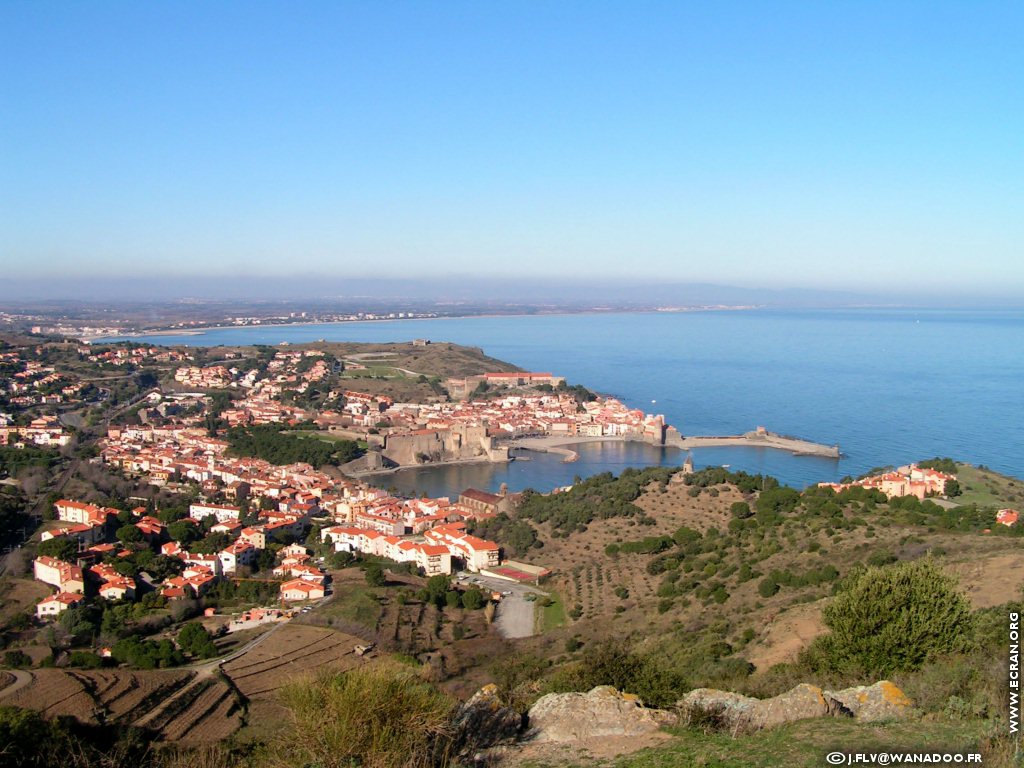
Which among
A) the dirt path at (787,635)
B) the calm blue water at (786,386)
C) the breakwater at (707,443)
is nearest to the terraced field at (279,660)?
the dirt path at (787,635)

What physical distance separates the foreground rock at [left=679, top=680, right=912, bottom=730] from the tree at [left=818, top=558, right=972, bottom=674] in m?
0.85

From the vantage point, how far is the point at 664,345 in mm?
70938

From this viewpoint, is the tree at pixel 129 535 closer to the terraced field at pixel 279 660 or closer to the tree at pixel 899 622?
the terraced field at pixel 279 660

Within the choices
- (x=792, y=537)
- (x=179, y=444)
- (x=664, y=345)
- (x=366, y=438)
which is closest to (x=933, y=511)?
(x=792, y=537)

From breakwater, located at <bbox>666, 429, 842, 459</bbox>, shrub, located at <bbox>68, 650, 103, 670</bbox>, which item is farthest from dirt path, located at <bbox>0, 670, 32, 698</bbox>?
breakwater, located at <bbox>666, 429, 842, 459</bbox>

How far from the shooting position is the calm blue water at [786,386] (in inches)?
1037

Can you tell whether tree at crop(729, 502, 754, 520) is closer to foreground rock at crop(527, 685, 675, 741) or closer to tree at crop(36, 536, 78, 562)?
foreground rock at crop(527, 685, 675, 741)

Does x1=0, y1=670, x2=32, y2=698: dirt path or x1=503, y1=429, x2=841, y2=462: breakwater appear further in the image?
x1=503, y1=429, x2=841, y2=462: breakwater

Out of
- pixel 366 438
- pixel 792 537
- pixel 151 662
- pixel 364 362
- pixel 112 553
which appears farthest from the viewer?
pixel 364 362

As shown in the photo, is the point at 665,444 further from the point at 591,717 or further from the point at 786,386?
the point at 591,717

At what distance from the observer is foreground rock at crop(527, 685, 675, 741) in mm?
3777

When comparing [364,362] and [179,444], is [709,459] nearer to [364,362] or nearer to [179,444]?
[179,444]

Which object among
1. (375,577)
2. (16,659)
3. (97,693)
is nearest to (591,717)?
(97,693)

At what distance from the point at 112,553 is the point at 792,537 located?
39.2 ft
